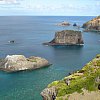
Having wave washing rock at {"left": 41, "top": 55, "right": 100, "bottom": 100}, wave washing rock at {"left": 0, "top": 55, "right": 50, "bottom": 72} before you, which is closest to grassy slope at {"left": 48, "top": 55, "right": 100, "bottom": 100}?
wave washing rock at {"left": 41, "top": 55, "right": 100, "bottom": 100}

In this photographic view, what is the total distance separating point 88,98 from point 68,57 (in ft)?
346

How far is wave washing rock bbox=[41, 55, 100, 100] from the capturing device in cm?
7475

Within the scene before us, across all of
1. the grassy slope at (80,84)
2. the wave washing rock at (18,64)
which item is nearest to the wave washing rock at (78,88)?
the grassy slope at (80,84)

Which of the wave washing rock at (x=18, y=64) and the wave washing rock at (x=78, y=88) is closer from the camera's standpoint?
the wave washing rock at (x=78, y=88)

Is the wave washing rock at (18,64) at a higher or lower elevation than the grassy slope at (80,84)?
lower

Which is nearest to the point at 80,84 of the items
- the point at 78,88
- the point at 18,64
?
the point at 78,88

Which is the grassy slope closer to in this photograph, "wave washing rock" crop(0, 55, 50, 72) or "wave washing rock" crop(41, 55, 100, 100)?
"wave washing rock" crop(41, 55, 100, 100)

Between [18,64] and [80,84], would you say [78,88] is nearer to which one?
[80,84]

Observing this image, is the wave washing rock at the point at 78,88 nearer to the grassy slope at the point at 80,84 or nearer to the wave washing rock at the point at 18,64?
the grassy slope at the point at 80,84

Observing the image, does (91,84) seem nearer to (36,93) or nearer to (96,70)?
(96,70)

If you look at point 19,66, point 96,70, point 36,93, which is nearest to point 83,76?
point 96,70

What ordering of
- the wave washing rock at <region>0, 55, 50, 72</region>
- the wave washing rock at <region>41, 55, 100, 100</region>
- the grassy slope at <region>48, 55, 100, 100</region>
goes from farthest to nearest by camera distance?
1. the wave washing rock at <region>0, 55, 50, 72</region>
2. the grassy slope at <region>48, 55, 100, 100</region>
3. the wave washing rock at <region>41, 55, 100, 100</region>

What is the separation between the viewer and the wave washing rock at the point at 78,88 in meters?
74.8

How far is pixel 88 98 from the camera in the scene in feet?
244
